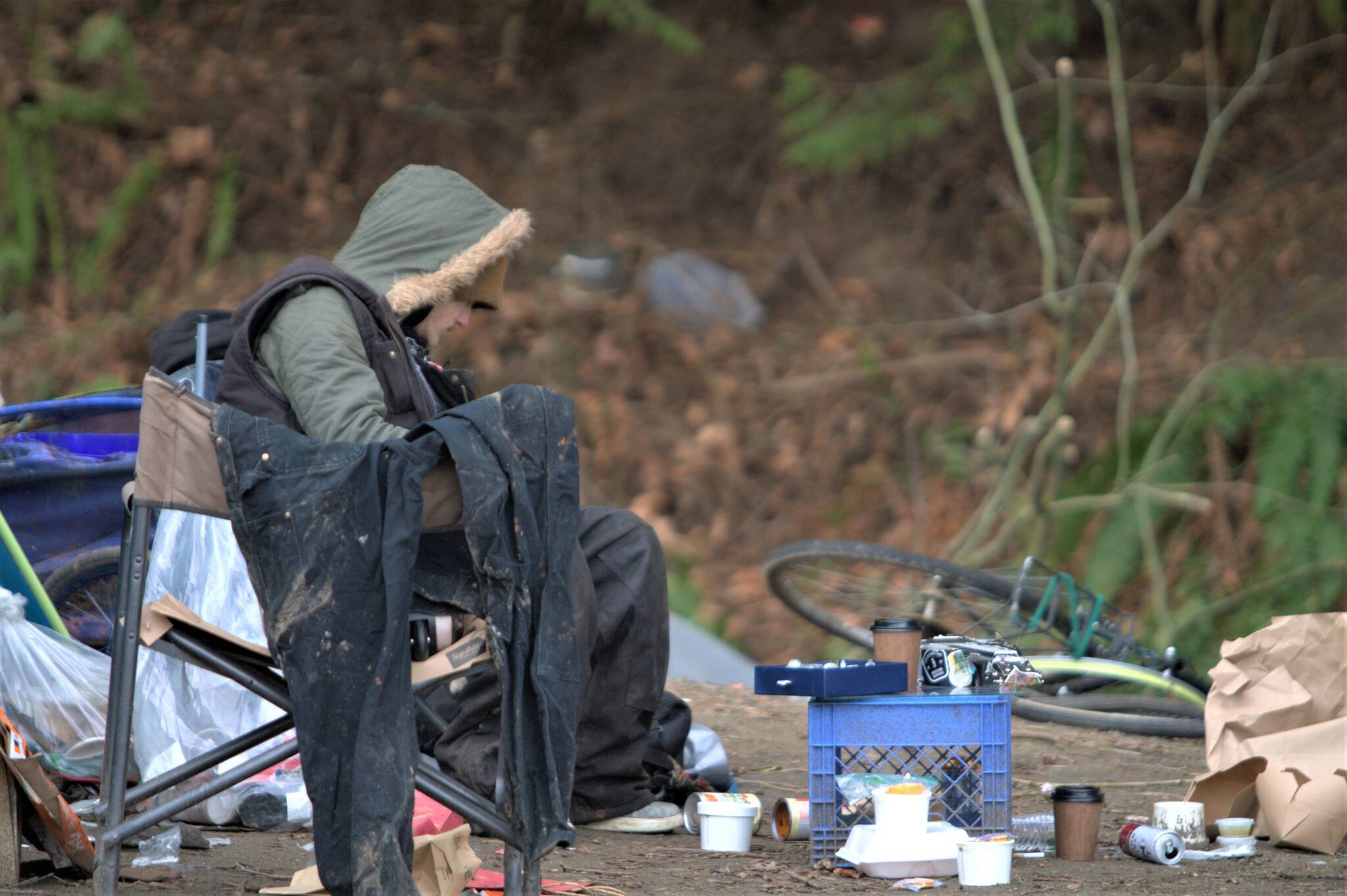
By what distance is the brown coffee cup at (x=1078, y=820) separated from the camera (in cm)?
288

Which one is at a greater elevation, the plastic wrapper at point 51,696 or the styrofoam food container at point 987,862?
the plastic wrapper at point 51,696

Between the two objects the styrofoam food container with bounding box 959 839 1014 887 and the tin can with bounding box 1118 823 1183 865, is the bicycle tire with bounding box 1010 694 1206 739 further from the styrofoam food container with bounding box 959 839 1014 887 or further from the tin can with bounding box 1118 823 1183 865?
the styrofoam food container with bounding box 959 839 1014 887

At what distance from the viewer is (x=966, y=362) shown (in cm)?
774

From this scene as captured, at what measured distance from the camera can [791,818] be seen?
307 cm

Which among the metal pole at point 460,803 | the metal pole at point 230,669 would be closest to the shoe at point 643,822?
the metal pole at point 460,803

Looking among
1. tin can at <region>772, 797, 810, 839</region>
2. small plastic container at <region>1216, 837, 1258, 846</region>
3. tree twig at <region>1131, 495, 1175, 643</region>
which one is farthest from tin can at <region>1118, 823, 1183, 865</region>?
tree twig at <region>1131, 495, 1175, 643</region>

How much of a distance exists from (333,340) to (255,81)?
706cm

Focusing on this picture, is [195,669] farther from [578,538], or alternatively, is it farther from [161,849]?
[578,538]

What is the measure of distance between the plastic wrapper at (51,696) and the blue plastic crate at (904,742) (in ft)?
4.97

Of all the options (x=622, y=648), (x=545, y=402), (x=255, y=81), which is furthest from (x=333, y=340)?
(x=255, y=81)

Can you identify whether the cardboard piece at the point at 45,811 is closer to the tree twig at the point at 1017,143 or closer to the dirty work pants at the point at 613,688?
the dirty work pants at the point at 613,688

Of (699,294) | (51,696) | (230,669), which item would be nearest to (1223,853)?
(230,669)

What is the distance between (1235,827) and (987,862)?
698 mm

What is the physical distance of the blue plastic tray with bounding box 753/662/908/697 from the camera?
275 centimetres
